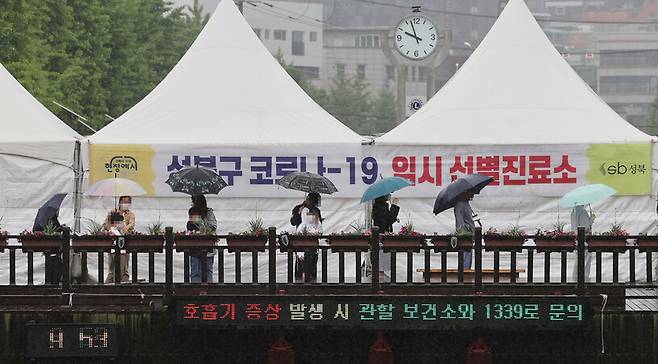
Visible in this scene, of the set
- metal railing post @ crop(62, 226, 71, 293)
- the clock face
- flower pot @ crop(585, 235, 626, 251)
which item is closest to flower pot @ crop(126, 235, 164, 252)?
metal railing post @ crop(62, 226, 71, 293)

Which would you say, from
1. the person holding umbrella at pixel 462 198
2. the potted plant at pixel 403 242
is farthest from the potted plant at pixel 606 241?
the person holding umbrella at pixel 462 198

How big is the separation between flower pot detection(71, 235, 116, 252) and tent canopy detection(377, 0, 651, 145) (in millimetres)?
7298

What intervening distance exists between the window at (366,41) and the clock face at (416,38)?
89628 millimetres

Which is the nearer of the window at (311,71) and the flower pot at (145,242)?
the flower pot at (145,242)

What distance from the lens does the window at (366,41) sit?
409ft

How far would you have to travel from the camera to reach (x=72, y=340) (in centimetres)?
1644

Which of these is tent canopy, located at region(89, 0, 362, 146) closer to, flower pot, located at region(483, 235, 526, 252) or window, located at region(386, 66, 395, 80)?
flower pot, located at region(483, 235, 526, 252)

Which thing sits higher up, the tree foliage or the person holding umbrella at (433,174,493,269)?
the tree foliage

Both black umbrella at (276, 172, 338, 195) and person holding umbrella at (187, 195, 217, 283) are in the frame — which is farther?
black umbrella at (276, 172, 338, 195)

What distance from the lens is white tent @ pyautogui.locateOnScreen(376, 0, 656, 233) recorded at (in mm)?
22859

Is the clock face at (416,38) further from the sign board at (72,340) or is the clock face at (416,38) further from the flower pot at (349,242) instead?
the sign board at (72,340)

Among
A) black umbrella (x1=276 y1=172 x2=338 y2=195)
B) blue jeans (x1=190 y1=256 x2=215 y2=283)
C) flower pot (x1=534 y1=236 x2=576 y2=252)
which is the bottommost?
blue jeans (x1=190 y1=256 x2=215 y2=283)

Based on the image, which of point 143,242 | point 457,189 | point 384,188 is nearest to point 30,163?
point 384,188

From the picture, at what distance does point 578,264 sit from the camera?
16250mm
